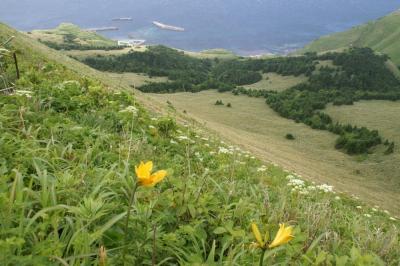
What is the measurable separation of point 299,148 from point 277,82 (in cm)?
8053

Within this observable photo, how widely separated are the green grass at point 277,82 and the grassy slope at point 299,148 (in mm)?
25719

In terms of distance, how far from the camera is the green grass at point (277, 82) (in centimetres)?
11750

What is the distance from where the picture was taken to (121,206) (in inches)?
124

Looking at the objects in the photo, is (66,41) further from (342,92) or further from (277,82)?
(342,92)

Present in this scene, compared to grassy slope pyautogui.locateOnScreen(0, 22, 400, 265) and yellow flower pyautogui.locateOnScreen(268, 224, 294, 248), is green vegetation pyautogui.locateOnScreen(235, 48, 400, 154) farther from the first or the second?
yellow flower pyautogui.locateOnScreen(268, 224, 294, 248)

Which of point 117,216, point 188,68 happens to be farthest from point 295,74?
point 117,216

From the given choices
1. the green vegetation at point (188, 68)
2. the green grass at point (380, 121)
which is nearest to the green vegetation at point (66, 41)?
the green vegetation at point (188, 68)

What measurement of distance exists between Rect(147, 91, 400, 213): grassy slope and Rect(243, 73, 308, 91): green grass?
84.4 ft

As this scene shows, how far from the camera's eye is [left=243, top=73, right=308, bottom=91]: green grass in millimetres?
117500

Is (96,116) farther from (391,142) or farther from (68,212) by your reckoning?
(391,142)

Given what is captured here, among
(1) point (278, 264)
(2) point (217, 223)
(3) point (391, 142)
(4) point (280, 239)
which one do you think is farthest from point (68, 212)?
(3) point (391, 142)

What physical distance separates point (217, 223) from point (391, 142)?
54.3 meters

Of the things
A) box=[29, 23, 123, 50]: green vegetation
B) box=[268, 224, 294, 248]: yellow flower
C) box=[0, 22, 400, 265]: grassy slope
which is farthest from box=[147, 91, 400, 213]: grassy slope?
box=[29, 23, 123, 50]: green vegetation

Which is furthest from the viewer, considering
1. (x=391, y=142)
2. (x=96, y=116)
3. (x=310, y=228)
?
(x=391, y=142)
